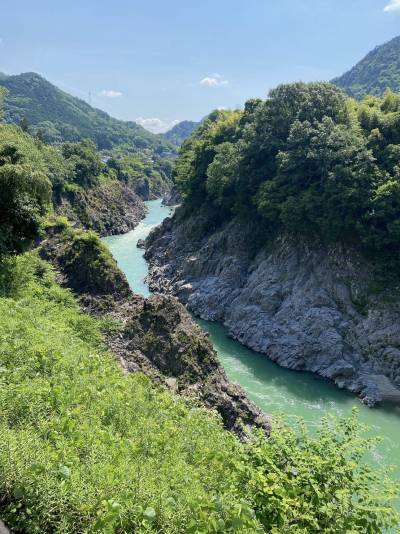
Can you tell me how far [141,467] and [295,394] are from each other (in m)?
21.0

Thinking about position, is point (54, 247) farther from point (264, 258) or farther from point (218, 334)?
point (264, 258)

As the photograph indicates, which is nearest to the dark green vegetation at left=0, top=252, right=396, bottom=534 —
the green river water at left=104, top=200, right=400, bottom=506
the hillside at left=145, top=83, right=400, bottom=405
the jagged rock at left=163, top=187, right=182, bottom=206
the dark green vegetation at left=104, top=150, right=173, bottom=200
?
the green river water at left=104, top=200, right=400, bottom=506

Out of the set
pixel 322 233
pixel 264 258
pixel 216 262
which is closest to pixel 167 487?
pixel 322 233

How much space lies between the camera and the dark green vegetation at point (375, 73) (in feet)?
435

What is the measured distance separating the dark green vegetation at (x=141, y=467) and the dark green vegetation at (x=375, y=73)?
133 metres

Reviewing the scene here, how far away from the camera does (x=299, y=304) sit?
34062mm

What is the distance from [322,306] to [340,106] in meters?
19.1

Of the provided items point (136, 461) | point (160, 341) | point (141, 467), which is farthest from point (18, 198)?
point (141, 467)

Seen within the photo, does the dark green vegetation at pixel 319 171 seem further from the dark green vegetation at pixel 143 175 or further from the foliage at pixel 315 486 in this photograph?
the dark green vegetation at pixel 143 175

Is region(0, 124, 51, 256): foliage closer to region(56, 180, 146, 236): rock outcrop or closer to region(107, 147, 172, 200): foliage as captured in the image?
region(56, 180, 146, 236): rock outcrop

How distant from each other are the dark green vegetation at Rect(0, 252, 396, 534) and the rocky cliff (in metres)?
19.0

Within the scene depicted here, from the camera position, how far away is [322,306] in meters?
33.0

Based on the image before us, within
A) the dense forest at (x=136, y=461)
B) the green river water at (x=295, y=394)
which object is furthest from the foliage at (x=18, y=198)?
the green river water at (x=295, y=394)

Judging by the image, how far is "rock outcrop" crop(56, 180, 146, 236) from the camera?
6931 cm
